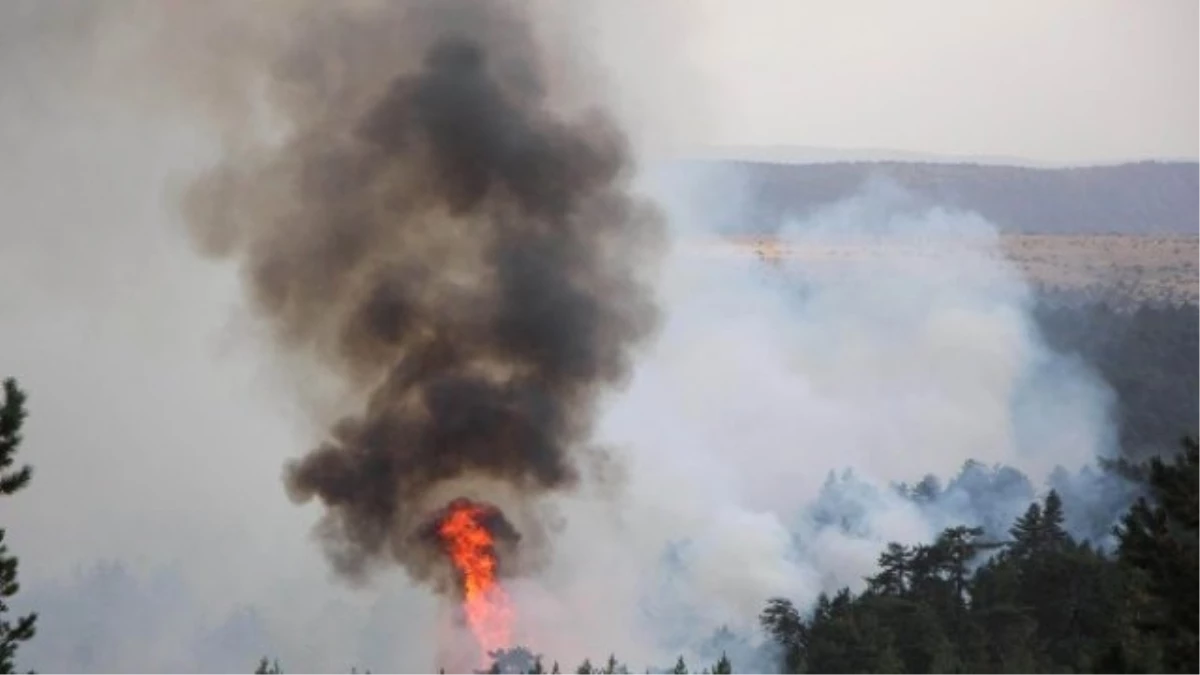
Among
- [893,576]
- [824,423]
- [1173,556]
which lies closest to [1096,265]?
[824,423]

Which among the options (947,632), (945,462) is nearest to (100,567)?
(945,462)

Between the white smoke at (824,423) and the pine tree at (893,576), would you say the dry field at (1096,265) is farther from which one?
the pine tree at (893,576)

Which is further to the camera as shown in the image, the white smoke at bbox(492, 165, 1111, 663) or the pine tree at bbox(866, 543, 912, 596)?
the white smoke at bbox(492, 165, 1111, 663)

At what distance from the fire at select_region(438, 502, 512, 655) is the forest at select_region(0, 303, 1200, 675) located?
177 cm

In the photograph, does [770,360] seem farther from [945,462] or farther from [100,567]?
[100,567]

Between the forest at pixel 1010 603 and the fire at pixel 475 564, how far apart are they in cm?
177

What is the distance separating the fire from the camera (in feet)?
190

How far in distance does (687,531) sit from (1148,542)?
7133 cm

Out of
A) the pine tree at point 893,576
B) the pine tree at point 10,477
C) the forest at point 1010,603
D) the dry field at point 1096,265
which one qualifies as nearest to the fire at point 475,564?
the forest at point 1010,603

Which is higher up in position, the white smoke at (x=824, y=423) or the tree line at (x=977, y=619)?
the white smoke at (x=824, y=423)

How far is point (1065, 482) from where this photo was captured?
346ft

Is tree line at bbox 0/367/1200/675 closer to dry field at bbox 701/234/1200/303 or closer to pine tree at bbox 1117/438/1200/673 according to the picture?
pine tree at bbox 1117/438/1200/673

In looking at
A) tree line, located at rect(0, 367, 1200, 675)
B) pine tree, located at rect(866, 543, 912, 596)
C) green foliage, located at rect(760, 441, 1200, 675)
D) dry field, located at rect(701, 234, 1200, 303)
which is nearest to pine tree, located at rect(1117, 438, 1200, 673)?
tree line, located at rect(0, 367, 1200, 675)

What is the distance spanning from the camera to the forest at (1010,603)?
85.9 ft
